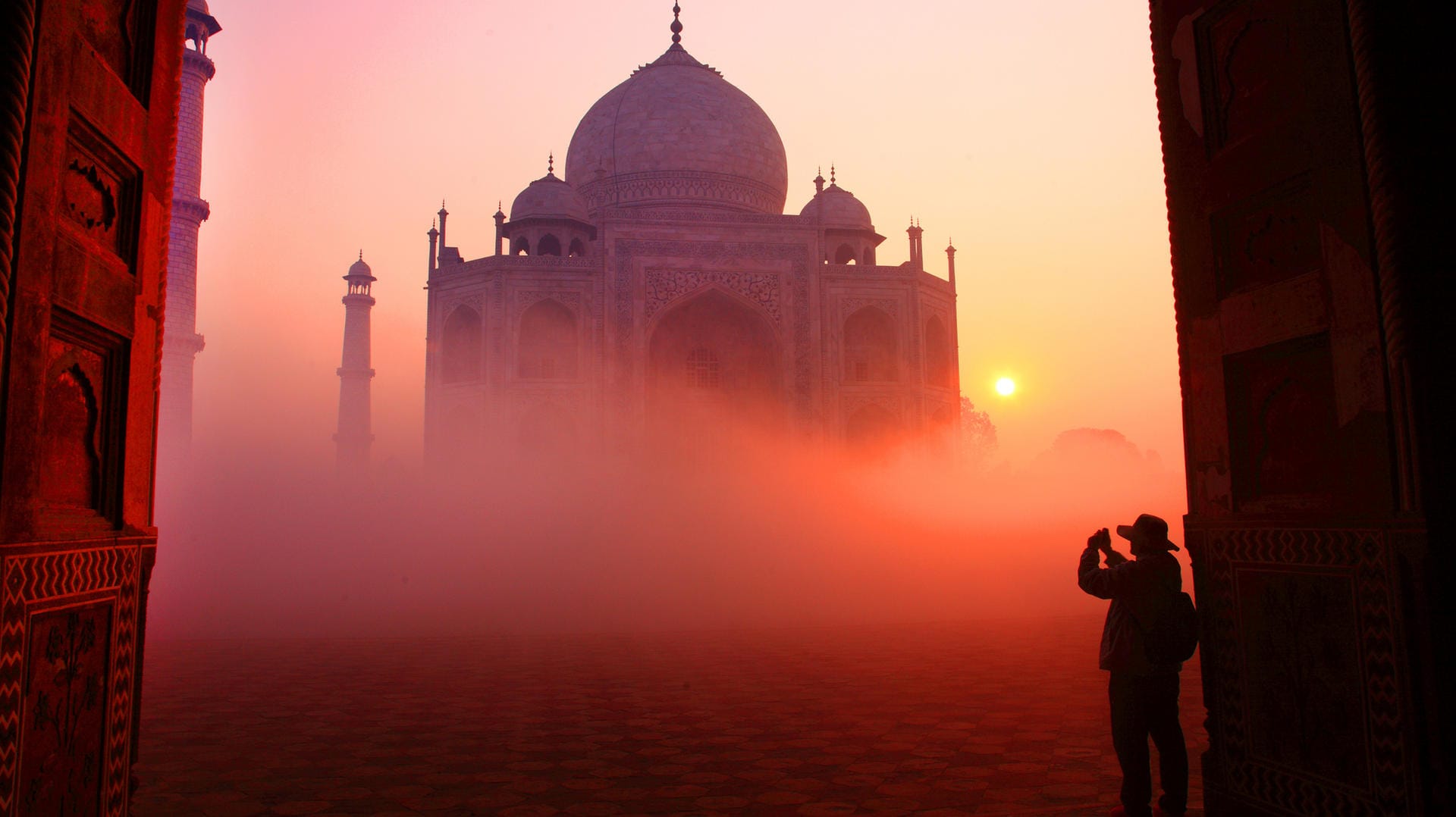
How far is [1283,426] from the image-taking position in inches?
141

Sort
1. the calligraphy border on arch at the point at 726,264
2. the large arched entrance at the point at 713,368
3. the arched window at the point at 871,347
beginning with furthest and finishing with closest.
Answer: the arched window at the point at 871,347
the large arched entrance at the point at 713,368
the calligraphy border on arch at the point at 726,264

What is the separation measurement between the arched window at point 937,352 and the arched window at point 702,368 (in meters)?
5.26

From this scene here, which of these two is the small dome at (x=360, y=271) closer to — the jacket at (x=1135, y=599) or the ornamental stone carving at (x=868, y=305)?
the ornamental stone carving at (x=868, y=305)

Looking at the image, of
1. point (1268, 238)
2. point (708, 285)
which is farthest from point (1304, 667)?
point (708, 285)

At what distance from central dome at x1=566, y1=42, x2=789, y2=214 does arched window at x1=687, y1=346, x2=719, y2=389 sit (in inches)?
192

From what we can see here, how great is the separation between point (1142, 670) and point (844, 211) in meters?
23.6

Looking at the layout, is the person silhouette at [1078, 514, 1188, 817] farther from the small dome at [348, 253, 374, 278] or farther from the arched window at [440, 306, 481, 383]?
the small dome at [348, 253, 374, 278]

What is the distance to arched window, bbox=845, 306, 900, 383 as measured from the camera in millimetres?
23125

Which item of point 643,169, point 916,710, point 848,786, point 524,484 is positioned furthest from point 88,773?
point 643,169

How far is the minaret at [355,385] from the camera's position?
3438cm

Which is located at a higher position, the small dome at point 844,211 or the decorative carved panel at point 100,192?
the small dome at point 844,211

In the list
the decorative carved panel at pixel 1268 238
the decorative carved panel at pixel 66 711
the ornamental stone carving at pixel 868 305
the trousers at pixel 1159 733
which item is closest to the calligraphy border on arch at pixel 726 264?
the ornamental stone carving at pixel 868 305

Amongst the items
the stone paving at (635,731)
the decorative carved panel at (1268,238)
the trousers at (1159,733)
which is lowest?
the stone paving at (635,731)

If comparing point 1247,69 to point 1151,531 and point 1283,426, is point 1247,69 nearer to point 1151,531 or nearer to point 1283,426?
point 1283,426
